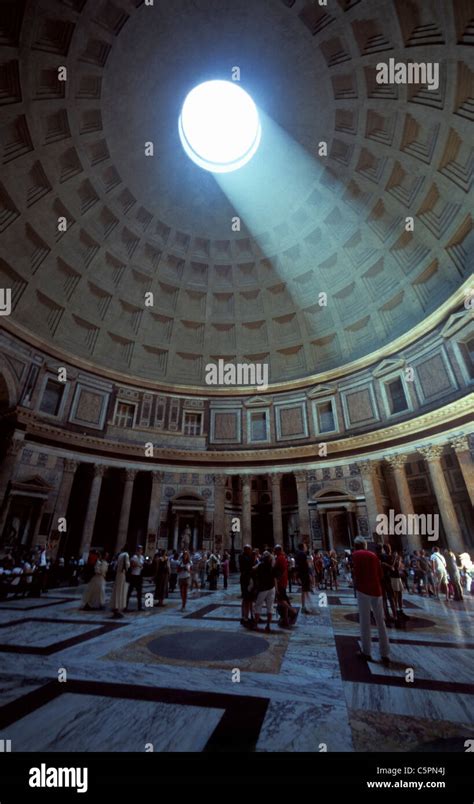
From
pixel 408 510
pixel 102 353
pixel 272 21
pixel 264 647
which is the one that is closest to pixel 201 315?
pixel 102 353

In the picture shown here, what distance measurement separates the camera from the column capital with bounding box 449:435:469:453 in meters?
17.8

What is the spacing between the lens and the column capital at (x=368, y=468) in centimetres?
2201

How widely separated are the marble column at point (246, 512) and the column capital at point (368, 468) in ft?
27.3

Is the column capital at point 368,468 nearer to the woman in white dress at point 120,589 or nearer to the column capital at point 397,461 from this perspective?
the column capital at point 397,461

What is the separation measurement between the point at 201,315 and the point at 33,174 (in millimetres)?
14440

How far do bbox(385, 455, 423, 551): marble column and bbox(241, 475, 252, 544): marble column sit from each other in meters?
10.1

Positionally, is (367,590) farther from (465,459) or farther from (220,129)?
(220,129)

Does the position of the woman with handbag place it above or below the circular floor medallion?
above

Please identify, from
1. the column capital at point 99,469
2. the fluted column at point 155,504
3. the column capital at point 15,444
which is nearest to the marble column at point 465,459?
the fluted column at point 155,504

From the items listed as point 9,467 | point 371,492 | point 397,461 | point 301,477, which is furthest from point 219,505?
point 9,467

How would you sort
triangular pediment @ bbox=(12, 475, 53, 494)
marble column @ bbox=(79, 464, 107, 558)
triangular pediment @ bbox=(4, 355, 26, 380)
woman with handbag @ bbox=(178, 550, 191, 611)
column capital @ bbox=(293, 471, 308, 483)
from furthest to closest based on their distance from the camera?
column capital @ bbox=(293, 471, 308, 483) < triangular pediment @ bbox=(4, 355, 26, 380) < marble column @ bbox=(79, 464, 107, 558) < triangular pediment @ bbox=(12, 475, 53, 494) < woman with handbag @ bbox=(178, 550, 191, 611)

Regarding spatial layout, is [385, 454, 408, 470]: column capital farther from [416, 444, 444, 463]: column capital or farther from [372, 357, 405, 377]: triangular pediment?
[372, 357, 405, 377]: triangular pediment

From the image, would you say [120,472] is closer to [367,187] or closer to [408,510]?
[408,510]

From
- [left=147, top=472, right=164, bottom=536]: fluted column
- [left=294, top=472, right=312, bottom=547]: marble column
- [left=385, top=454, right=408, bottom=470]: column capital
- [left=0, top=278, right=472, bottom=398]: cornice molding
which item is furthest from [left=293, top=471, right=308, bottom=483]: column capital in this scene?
[left=147, top=472, right=164, bottom=536]: fluted column
